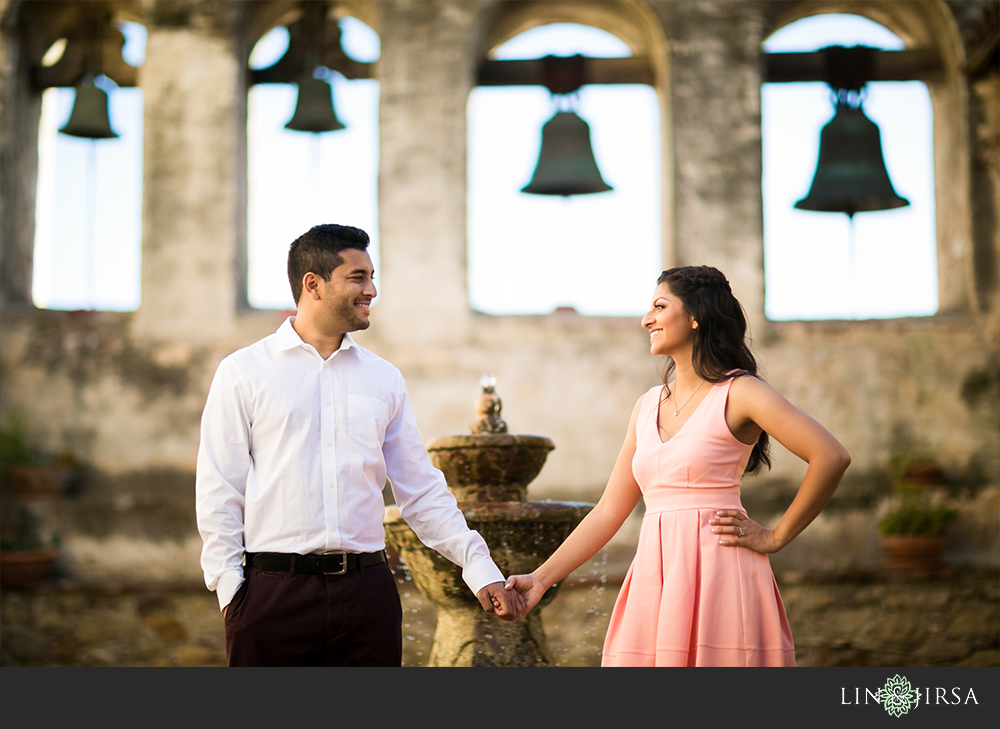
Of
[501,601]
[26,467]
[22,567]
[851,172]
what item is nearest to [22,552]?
[22,567]

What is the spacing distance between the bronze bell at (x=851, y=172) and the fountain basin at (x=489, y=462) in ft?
12.6

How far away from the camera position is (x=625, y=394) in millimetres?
7387

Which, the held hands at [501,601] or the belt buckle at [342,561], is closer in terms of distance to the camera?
the belt buckle at [342,561]

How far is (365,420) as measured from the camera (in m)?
2.92

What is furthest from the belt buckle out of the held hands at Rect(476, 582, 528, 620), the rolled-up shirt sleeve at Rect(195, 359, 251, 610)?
the held hands at Rect(476, 582, 528, 620)

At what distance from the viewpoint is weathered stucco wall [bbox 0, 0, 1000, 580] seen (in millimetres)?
7266

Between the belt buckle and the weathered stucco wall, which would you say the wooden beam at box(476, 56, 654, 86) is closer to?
the weathered stucco wall

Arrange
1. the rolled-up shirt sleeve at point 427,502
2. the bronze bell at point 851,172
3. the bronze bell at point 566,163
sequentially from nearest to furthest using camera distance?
the rolled-up shirt sleeve at point 427,502, the bronze bell at point 851,172, the bronze bell at point 566,163

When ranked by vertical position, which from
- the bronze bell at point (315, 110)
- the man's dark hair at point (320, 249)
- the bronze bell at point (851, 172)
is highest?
the bronze bell at point (315, 110)

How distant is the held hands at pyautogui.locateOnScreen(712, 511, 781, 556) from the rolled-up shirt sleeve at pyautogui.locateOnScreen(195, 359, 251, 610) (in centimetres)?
125

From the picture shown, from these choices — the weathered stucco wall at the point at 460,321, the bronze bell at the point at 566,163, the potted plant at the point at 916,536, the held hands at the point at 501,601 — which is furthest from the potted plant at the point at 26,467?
the potted plant at the point at 916,536

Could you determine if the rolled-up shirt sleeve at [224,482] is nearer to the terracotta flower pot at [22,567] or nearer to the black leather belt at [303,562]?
the black leather belt at [303,562]

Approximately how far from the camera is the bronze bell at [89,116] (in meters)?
7.70

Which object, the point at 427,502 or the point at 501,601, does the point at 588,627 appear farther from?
the point at 427,502
